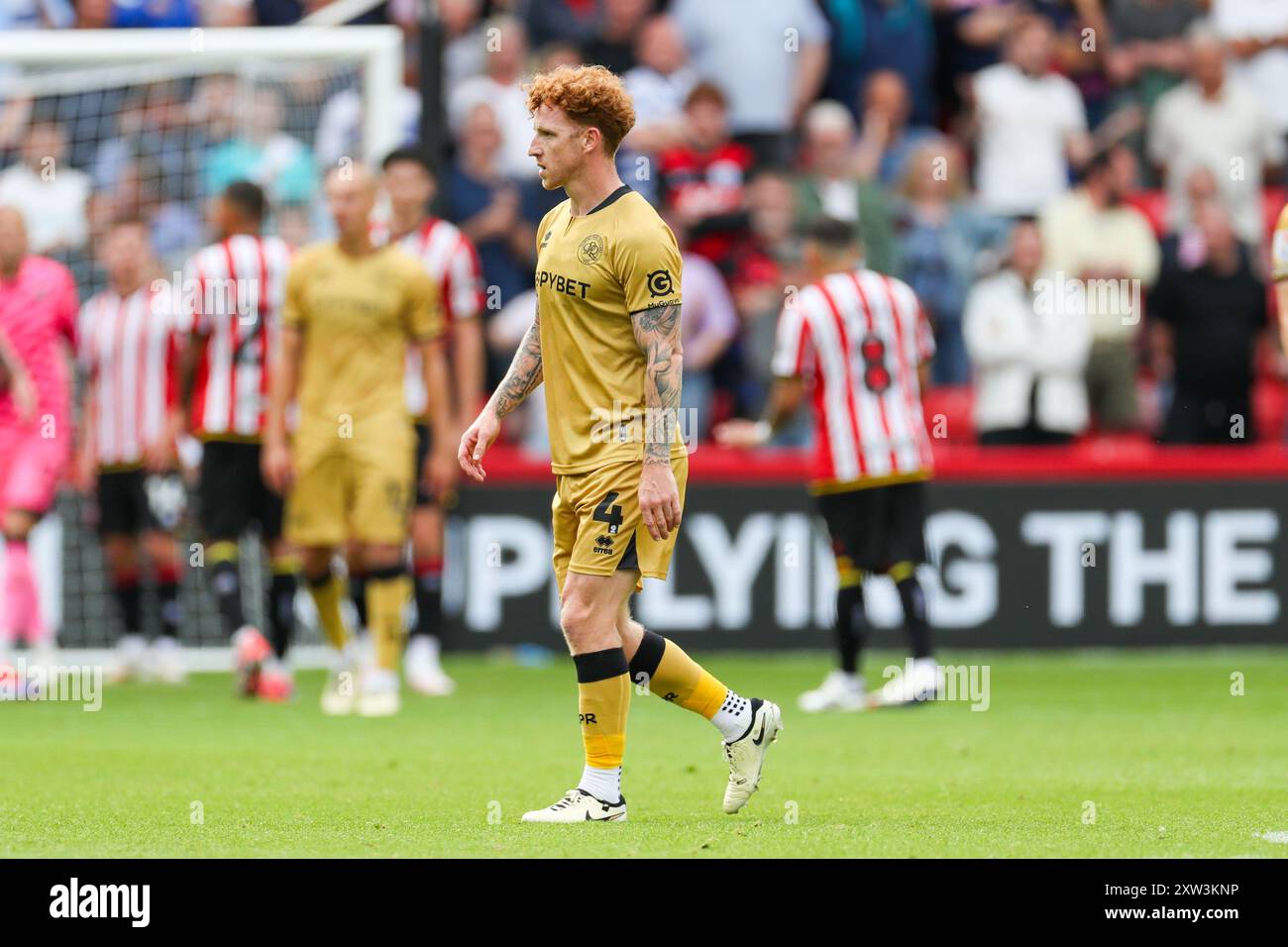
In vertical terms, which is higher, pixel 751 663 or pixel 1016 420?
pixel 1016 420

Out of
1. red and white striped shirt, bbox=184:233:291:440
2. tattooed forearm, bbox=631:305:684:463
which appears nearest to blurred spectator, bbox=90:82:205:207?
red and white striped shirt, bbox=184:233:291:440

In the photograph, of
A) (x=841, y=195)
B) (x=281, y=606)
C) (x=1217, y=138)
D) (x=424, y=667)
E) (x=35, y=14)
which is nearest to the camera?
(x=281, y=606)

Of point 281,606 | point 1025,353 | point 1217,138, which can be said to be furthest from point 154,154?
point 1217,138

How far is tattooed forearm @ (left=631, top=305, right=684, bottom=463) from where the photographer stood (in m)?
7.04

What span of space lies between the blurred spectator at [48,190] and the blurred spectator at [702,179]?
3.95 m

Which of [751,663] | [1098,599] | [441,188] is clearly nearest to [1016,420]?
[1098,599]

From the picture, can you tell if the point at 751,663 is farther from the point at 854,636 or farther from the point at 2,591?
the point at 2,591

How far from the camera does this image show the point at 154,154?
14.9 m

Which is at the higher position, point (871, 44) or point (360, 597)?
point (871, 44)

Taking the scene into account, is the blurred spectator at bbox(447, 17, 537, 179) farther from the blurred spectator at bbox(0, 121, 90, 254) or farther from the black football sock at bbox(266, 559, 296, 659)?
the black football sock at bbox(266, 559, 296, 659)

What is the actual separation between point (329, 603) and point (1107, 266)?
6814 mm

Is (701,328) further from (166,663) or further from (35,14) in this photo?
(35,14)

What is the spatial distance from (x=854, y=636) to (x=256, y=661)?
123 inches
